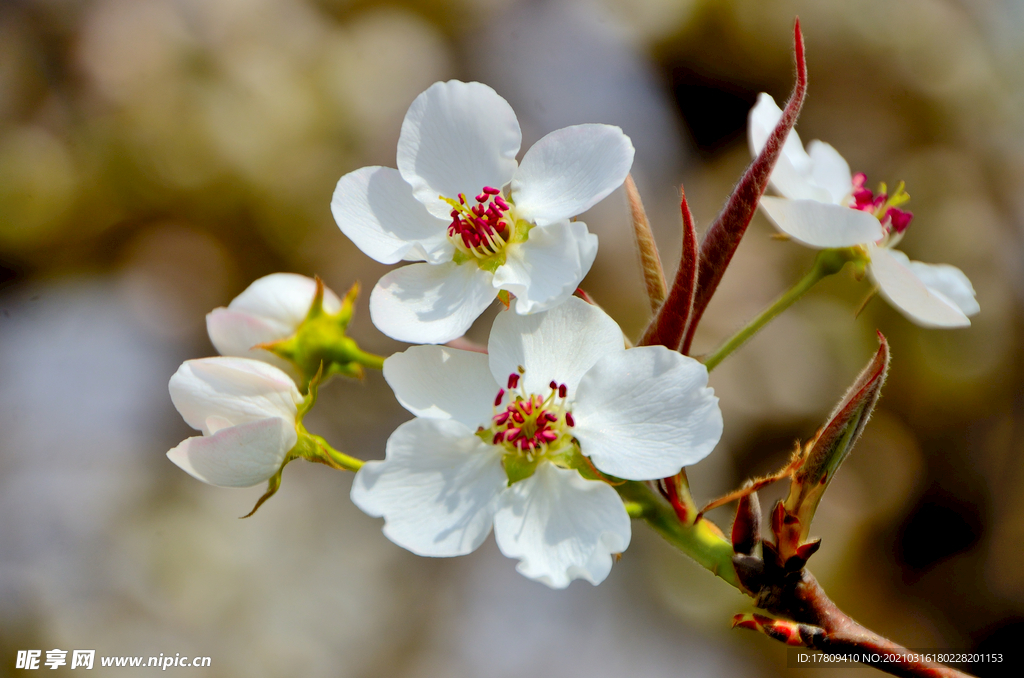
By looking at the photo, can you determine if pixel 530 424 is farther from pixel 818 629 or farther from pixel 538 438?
pixel 818 629

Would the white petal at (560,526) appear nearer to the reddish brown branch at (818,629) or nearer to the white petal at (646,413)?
the white petal at (646,413)

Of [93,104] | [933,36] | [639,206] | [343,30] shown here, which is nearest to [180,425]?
[93,104]

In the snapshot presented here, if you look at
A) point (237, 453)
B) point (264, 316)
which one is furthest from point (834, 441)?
point (264, 316)

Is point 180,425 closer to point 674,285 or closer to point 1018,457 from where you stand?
point 674,285

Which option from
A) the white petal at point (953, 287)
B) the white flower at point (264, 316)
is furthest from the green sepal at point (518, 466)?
the white petal at point (953, 287)

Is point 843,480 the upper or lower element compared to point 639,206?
lower

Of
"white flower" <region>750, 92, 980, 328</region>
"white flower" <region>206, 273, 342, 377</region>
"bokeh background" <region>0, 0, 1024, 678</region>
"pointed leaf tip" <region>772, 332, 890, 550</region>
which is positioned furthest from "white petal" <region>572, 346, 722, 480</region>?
"bokeh background" <region>0, 0, 1024, 678</region>
